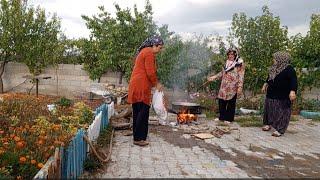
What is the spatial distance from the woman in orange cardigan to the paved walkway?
325 mm

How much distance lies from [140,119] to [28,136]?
1.83 metres

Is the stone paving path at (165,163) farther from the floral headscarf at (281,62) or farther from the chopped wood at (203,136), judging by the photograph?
the floral headscarf at (281,62)

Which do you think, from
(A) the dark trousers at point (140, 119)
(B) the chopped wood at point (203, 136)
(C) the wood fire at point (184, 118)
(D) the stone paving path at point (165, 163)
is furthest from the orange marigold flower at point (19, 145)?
(C) the wood fire at point (184, 118)

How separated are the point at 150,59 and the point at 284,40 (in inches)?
279

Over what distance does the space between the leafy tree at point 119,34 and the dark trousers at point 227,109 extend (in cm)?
360

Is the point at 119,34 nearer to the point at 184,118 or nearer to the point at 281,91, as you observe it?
the point at 184,118

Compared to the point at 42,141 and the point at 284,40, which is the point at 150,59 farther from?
the point at 284,40

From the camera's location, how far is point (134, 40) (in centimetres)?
1288

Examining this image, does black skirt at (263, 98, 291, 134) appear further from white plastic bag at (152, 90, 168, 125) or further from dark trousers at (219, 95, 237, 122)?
white plastic bag at (152, 90, 168, 125)

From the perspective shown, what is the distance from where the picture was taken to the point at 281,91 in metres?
8.74

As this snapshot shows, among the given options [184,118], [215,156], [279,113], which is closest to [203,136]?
[215,156]

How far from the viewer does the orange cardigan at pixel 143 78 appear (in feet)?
23.2

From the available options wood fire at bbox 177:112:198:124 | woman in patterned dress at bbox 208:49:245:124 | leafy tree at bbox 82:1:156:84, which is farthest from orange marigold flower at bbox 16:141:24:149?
leafy tree at bbox 82:1:156:84

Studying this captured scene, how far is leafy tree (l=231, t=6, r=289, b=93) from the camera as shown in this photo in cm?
1270
